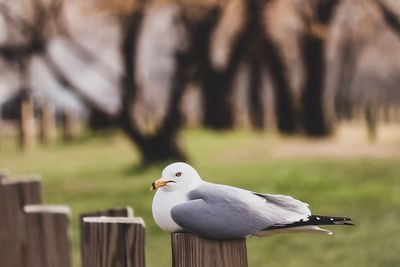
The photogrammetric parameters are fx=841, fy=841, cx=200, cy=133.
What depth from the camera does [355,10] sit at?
29.0 meters

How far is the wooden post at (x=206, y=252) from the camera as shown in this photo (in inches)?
98.8

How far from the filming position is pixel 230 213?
250cm

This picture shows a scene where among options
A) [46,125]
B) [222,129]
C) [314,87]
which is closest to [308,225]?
[314,87]

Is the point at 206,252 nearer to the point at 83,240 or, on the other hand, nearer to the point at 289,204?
the point at 289,204

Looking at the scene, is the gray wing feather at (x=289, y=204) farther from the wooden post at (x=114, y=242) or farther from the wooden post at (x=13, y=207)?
the wooden post at (x=13, y=207)

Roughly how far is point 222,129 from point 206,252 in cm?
2258

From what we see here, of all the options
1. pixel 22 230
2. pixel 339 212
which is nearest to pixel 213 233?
pixel 22 230

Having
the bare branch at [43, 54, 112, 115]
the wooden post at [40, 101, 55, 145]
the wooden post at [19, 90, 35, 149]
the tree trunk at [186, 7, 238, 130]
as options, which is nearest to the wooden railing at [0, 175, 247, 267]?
the tree trunk at [186, 7, 238, 130]

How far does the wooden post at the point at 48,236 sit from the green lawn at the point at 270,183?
13.4 ft

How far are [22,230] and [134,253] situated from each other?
5.26 ft

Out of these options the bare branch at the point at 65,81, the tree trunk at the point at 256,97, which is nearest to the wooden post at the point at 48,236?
the bare branch at the point at 65,81

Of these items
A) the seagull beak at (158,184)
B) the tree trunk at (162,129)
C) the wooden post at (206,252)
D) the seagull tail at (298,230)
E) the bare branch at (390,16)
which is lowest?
the wooden post at (206,252)

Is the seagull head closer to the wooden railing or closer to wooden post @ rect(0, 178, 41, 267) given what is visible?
the wooden railing

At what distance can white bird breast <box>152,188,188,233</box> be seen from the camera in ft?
8.25
